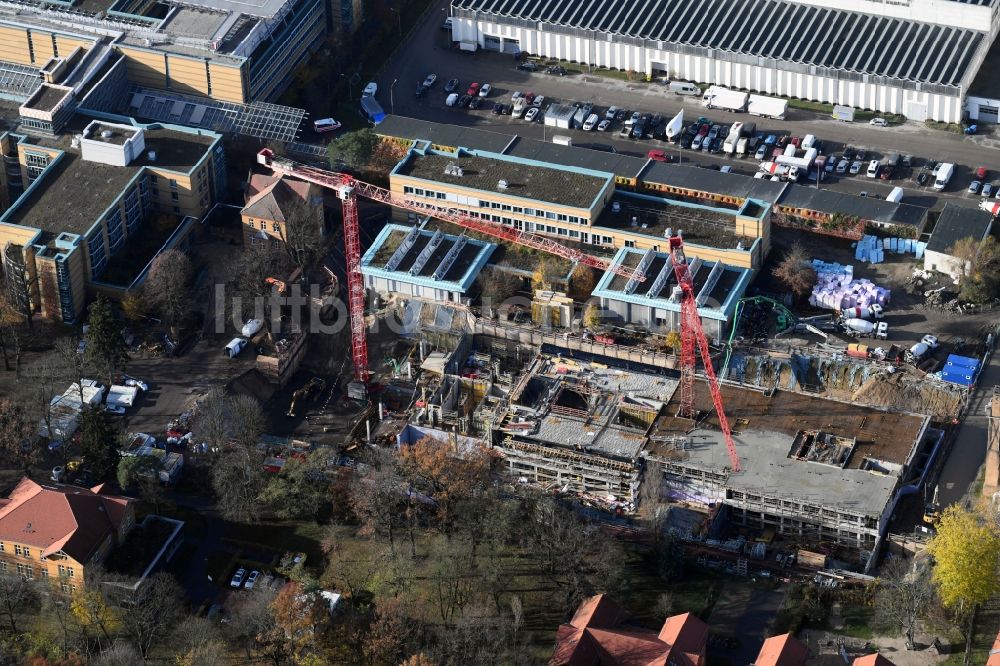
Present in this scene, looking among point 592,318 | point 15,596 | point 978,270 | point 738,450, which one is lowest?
point 15,596

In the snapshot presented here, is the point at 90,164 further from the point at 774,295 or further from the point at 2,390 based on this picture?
the point at 774,295

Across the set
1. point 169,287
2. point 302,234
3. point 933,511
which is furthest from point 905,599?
point 169,287

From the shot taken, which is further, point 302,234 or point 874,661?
point 302,234

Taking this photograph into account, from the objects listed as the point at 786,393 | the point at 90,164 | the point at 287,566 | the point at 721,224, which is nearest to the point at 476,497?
the point at 287,566

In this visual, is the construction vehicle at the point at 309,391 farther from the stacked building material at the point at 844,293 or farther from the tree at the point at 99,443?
the stacked building material at the point at 844,293

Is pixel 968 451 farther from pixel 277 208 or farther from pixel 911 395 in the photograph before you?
pixel 277 208

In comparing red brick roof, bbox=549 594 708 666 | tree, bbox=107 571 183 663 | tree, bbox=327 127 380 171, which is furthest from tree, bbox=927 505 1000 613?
tree, bbox=327 127 380 171

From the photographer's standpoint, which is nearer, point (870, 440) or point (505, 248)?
point (870, 440)
